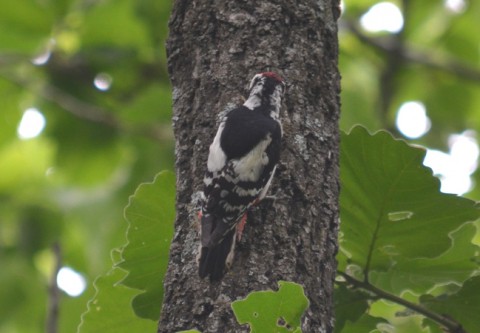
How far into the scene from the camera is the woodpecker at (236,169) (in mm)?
2686

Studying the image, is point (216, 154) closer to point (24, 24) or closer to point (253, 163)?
point (253, 163)

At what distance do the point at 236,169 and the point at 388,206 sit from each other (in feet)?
1.53

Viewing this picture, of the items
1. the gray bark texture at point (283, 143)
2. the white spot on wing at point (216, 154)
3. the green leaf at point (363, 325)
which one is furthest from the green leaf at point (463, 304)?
the white spot on wing at point (216, 154)

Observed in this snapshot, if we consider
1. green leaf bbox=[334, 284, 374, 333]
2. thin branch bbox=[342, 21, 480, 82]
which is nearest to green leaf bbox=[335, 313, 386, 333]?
green leaf bbox=[334, 284, 374, 333]

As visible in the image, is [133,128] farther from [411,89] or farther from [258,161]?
[258,161]

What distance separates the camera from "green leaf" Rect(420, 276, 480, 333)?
9.80 feet

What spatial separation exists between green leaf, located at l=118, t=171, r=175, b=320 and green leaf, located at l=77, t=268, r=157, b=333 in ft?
0.64

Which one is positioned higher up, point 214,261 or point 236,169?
point 236,169

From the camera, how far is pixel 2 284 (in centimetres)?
682

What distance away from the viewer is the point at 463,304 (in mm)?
2994

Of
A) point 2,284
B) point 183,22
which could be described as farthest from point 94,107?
point 183,22

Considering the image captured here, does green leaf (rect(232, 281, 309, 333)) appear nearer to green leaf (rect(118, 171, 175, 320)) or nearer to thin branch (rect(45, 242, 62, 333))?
green leaf (rect(118, 171, 175, 320))

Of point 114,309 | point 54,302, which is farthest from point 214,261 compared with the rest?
point 54,302

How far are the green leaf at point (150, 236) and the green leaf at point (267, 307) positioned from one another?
0.86 meters
